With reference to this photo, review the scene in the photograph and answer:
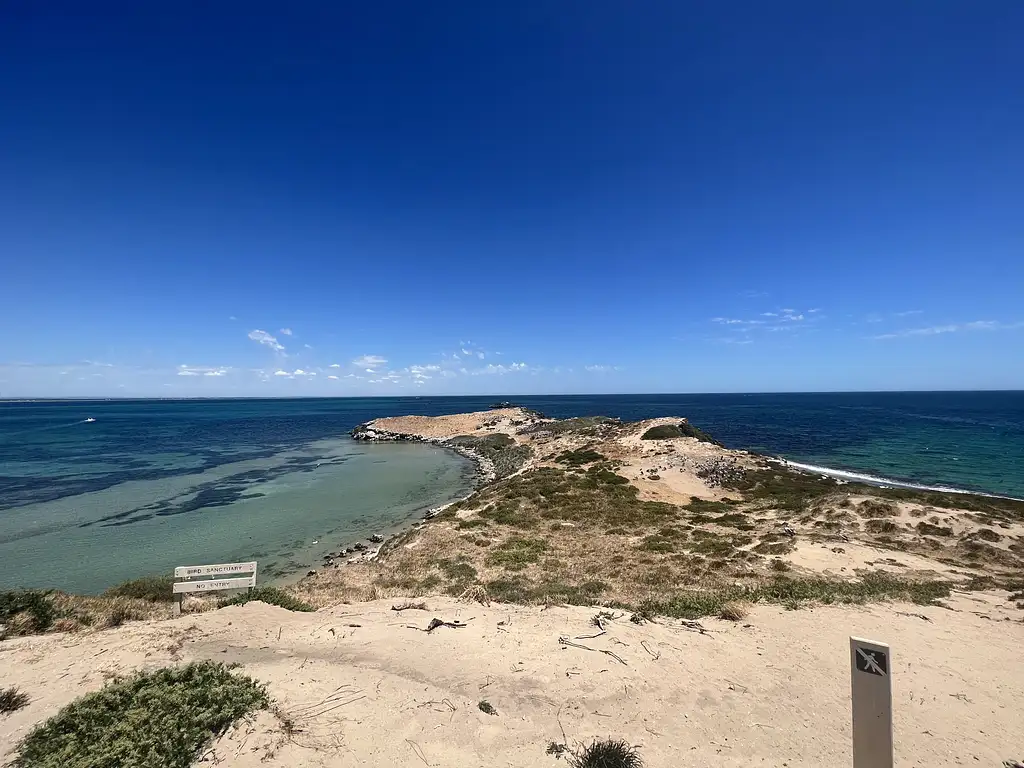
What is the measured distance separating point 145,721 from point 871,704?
9.26 meters

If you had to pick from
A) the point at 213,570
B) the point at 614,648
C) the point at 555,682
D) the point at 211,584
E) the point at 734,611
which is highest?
the point at 213,570

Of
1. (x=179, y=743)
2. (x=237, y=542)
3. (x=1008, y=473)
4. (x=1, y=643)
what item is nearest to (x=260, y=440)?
(x=237, y=542)

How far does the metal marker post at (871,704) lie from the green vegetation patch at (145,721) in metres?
8.11

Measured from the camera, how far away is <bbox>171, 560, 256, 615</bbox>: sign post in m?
11.6

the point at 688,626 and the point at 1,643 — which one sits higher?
the point at 1,643

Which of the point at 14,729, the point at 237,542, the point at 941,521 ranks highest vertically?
the point at 14,729

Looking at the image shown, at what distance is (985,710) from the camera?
755 centimetres

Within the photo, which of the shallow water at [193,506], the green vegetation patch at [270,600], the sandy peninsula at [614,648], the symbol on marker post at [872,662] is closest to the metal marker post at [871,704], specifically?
→ the symbol on marker post at [872,662]

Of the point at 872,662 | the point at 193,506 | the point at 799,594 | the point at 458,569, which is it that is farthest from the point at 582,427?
the point at 872,662

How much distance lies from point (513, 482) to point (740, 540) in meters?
16.4

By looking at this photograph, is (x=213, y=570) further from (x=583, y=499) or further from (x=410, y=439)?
(x=410, y=439)

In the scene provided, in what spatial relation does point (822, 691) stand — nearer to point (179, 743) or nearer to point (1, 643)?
point (179, 743)

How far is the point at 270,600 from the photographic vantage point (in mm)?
12180

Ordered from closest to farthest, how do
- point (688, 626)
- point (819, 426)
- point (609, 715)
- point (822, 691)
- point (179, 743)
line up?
point (179, 743) < point (609, 715) < point (822, 691) < point (688, 626) < point (819, 426)
